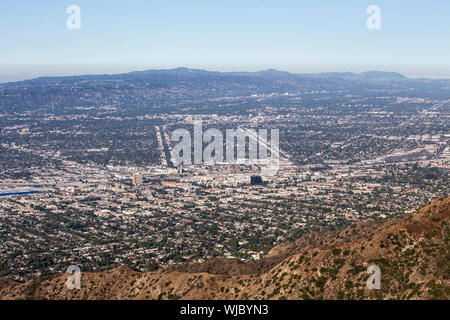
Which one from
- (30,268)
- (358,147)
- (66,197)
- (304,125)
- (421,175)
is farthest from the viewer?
(304,125)

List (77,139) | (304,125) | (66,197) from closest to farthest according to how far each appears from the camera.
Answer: (66,197)
(77,139)
(304,125)

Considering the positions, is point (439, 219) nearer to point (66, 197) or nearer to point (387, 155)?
point (66, 197)

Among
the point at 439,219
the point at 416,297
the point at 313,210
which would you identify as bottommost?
the point at 313,210

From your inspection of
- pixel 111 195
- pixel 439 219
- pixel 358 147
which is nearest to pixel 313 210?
pixel 111 195

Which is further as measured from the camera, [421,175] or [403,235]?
[421,175]

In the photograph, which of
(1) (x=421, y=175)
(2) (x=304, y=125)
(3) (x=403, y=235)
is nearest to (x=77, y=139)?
(2) (x=304, y=125)

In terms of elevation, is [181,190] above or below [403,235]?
below
